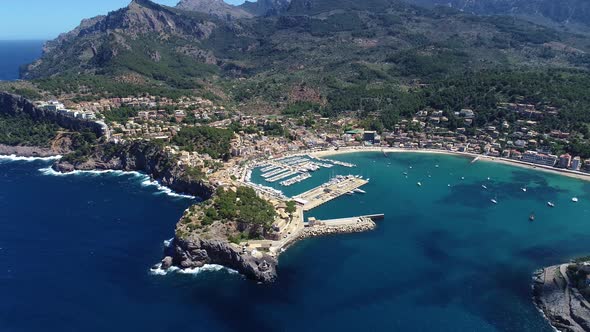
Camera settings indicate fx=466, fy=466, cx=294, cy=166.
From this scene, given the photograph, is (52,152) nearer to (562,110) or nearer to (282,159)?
(282,159)

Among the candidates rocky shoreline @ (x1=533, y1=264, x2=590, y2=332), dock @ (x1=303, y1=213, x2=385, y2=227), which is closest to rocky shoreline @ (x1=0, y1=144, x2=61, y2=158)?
dock @ (x1=303, y1=213, x2=385, y2=227)

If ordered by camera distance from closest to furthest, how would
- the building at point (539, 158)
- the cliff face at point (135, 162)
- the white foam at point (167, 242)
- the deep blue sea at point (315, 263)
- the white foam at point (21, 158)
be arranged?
the deep blue sea at point (315, 263) < the white foam at point (167, 242) < the cliff face at point (135, 162) < the building at point (539, 158) < the white foam at point (21, 158)

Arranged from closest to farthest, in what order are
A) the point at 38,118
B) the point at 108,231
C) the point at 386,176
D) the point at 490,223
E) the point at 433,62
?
1. the point at 108,231
2. the point at 490,223
3. the point at 386,176
4. the point at 38,118
5. the point at 433,62

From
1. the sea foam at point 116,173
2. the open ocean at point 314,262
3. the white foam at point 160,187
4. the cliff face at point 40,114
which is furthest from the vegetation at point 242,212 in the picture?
the cliff face at point 40,114

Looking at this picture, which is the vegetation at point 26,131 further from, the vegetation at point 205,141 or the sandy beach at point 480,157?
the sandy beach at point 480,157

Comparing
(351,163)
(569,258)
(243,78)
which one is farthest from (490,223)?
(243,78)

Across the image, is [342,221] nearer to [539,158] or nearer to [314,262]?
[314,262]
